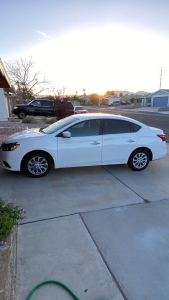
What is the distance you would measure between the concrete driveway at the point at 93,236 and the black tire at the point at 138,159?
2.15 feet

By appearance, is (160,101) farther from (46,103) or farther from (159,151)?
(159,151)

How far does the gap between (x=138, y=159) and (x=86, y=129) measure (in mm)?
1705

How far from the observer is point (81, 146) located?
4895 millimetres

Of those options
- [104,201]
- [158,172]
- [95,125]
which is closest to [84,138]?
[95,125]

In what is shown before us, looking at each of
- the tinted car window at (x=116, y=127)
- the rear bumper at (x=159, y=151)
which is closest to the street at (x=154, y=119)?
the rear bumper at (x=159, y=151)

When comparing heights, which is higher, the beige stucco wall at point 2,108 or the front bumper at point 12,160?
the beige stucco wall at point 2,108

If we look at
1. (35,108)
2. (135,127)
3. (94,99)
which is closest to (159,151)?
(135,127)

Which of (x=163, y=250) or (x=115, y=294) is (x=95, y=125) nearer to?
(x=163, y=250)

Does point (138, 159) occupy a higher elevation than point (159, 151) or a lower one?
lower

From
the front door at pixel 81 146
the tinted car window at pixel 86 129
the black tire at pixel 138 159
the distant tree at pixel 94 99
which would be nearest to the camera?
the front door at pixel 81 146

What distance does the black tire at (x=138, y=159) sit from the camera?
5.44m

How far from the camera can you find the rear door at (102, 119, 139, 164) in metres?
5.14

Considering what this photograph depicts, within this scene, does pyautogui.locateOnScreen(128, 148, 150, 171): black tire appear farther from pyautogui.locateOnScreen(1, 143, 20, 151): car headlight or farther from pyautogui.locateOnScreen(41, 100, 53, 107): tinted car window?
pyautogui.locateOnScreen(41, 100, 53, 107): tinted car window

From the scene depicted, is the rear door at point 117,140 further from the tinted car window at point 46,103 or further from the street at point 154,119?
the tinted car window at point 46,103
